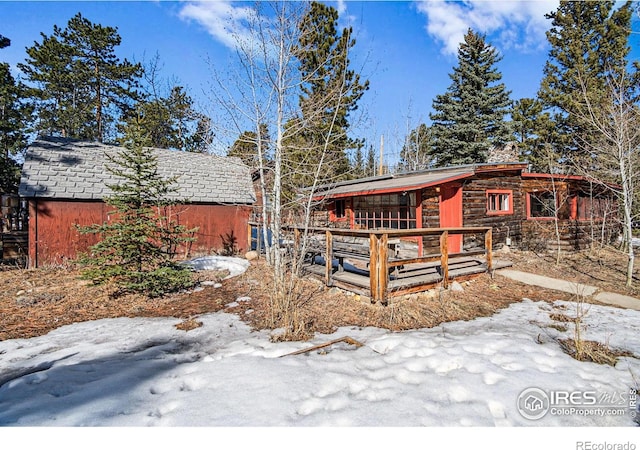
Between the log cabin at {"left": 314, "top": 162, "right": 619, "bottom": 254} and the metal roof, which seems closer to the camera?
the metal roof

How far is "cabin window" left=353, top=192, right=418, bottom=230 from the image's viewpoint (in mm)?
10523

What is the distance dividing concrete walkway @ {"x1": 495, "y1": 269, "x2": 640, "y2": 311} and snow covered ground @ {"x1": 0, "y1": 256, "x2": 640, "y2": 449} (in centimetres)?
252

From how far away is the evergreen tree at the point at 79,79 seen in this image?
57.8 ft

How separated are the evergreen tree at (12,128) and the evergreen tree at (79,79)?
4.41 ft

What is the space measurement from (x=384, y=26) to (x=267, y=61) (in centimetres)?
302

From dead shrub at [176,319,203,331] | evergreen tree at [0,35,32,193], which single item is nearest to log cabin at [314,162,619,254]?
dead shrub at [176,319,203,331]

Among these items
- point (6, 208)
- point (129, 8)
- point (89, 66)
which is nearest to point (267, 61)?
point (129, 8)

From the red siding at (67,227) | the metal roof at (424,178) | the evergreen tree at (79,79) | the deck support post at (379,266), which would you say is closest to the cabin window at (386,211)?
the metal roof at (424,178)

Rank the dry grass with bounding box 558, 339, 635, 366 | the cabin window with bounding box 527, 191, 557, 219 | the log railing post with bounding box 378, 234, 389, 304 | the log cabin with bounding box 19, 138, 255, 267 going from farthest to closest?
1. the cabin window with bounding box 527, 191, 557, 219
2. the log cabin with bounding box 19, 138, 255, 267
3. the log railing post with bounding box 378, 234, 389, 304
4. the dry grass with bounding box 558, 339, 635, 366

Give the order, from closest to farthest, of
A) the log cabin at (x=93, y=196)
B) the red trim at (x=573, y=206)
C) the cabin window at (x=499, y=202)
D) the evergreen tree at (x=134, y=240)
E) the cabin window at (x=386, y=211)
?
the evergreen tree at (x=134, y=240) → the log cabin at (x=93, y=196) → the cabin window at (x=386, y=211) → the cabin window at (x=499, y=202) → the red trim at (x=573, y=206)

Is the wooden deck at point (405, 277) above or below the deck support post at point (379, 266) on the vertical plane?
below

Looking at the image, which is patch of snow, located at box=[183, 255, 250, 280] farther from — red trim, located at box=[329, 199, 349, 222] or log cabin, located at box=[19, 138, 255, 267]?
red trim, located at box=[329, 199, 349, 222]

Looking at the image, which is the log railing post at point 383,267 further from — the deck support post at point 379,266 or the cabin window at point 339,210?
the cabin window at point 339,210
